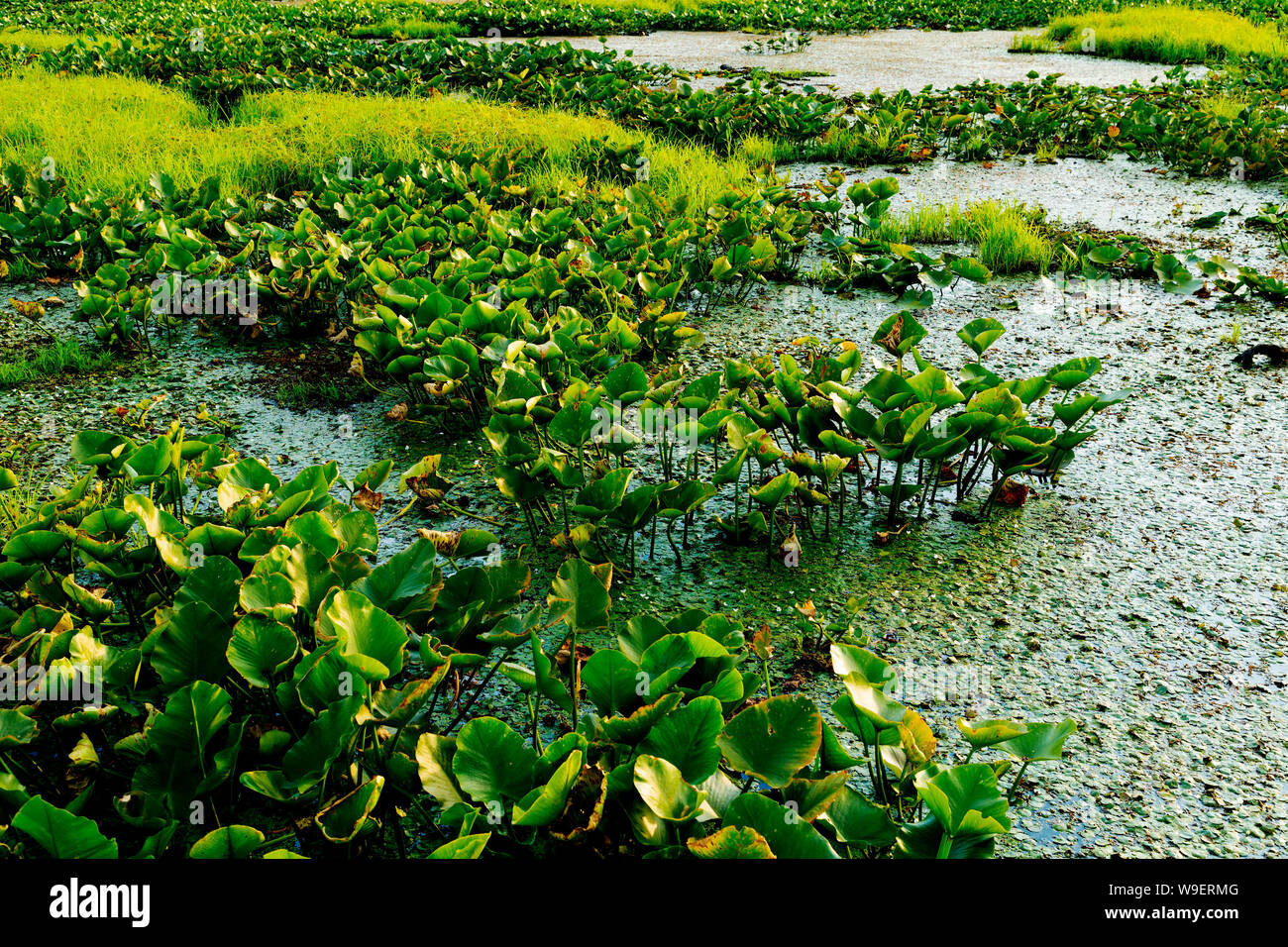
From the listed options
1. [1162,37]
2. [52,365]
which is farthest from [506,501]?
[1162,37]

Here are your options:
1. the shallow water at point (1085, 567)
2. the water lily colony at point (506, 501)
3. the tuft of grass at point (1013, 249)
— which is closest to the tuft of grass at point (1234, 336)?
the shallow water at point (1085, 567)

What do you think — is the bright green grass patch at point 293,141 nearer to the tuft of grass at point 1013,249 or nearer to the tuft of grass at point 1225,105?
the tuft of grass at point 1013,249

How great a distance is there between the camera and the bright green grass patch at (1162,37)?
7.11 m

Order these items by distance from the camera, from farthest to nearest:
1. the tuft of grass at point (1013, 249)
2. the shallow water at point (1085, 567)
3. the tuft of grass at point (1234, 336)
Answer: the tuft of grass at point (1013, 249) → the tuft of grass at point (1234, 336) → the shallow water at point (1085, 567)

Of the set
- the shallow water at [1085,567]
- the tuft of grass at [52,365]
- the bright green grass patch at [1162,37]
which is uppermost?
the bright green grass patch at [1162,37]

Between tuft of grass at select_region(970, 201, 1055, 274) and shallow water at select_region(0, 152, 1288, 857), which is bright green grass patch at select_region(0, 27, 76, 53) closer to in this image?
shallow water at select_region(0, 152, 1288, 857)

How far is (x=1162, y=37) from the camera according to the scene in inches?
293

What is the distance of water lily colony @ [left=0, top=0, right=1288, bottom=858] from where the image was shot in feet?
3.24

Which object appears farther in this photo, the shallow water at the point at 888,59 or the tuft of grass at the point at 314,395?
the shallow water at the point at 888,59

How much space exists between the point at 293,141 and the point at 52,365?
1.90 meters

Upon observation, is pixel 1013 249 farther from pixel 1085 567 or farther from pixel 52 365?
pixel 52 365

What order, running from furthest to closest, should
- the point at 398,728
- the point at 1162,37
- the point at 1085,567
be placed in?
the point at 1162,37 → the point at 1085,567 → the point at 398,728

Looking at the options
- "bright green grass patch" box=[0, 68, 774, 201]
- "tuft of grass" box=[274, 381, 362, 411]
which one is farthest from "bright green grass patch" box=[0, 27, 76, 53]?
"tuft of grass" box=[274, 381, 362, 411]

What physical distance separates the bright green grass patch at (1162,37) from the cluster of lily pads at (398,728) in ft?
23.9
